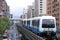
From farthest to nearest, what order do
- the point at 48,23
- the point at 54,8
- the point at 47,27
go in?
the point at 54,8, the point at 48,23, the point at 47,27

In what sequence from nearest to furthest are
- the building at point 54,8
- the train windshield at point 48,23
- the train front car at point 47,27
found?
the train front car at point 47,27, the train windshield at point 48,23, the building at point 54,8

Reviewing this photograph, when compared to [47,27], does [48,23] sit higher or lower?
higher

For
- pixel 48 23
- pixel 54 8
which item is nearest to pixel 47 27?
pixel 48 23

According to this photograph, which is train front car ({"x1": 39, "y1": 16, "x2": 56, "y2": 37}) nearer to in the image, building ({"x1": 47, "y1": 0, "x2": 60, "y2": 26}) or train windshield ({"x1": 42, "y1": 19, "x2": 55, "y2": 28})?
train windshield ({"x1": 42, "y1": 19, "x2": 55, "y2": 28})

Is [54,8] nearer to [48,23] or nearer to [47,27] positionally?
[48,23]

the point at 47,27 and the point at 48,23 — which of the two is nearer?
the point at 47,27

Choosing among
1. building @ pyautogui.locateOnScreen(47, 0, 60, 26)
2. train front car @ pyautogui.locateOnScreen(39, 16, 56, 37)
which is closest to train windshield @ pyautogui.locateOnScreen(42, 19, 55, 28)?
train front car @ pyautogui.locateOnScreen(39, 16, 56, 37)

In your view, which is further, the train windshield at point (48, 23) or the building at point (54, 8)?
the building at point (54, 8)

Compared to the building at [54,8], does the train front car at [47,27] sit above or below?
below

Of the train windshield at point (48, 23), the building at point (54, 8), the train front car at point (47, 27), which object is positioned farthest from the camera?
the building at point (54, 8)

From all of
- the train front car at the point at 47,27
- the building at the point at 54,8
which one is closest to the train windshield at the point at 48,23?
the train front car at the point at 47,27

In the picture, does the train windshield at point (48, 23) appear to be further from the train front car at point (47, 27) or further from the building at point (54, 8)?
the building at point (54, 8)

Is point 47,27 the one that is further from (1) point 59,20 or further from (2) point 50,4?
(2) point 50,4

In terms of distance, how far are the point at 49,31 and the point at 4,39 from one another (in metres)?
14.6
